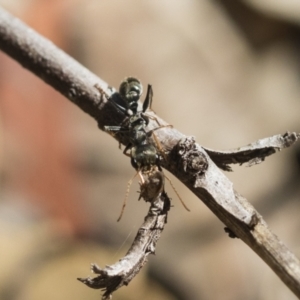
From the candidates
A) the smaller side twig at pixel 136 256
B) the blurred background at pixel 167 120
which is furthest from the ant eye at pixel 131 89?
the blurred background at pixel 167 120

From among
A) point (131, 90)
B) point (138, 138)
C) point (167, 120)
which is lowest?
point (138, 138)

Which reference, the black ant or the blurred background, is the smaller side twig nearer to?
the black ant

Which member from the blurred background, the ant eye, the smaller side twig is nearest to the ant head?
the ant eye

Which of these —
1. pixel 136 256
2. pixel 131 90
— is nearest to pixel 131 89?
pixel 131 90

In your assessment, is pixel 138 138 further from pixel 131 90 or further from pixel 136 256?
pixel 136 256

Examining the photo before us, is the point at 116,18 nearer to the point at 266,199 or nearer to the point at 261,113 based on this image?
the point at 261,113

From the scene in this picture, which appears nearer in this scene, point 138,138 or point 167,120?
point 138,138

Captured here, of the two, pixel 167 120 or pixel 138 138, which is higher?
pixel 167 120

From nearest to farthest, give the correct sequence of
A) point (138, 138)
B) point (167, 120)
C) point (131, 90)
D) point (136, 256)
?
point (136, 256)
point (138, 138)
point (131, 90)
point (167, 120)
